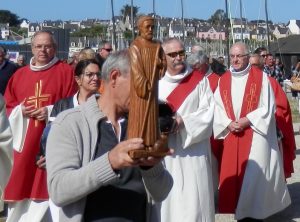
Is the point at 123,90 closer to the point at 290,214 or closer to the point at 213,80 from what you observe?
the point at 213,80

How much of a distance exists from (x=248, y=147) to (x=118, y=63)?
493cm

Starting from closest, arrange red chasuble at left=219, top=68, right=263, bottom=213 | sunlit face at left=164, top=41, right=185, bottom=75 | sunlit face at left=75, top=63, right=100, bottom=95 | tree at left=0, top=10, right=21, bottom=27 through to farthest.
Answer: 1. sunlit face at left=75, top=63, right=100, bottom=95
2. sunlit face at left=164, top=41, right=185, bottom=75
3. red chasuble at left=219, top=68, right=263, bottom=213
4. tree at left=0, top=10, right=21, bottom=27

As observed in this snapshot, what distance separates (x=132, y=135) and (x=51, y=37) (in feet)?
14.2

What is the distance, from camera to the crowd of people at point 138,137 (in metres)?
2.98

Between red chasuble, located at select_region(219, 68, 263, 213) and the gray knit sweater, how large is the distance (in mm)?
4716

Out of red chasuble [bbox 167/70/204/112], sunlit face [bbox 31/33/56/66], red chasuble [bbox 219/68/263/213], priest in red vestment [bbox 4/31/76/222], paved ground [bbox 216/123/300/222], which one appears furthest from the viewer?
paved ground [bbox 216/123/300/222]

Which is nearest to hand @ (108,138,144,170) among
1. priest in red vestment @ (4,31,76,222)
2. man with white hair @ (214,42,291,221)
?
priest in red vestment @ (4,31,76,222)

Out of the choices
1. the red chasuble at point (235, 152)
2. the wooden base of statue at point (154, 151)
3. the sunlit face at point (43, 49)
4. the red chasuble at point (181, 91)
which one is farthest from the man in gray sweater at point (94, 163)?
the red chasuble at point (235, 152)

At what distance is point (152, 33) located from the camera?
280 cm

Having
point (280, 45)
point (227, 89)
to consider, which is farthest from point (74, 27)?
point (227, 89)

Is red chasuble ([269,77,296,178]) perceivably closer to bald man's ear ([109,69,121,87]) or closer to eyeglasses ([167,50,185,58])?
eyeglasses ([167,50,185,58])

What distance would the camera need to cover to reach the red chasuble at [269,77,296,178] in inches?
339

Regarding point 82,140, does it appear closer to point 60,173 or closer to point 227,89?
point 60,173

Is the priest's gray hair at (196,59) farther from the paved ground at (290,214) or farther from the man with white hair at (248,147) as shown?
the paved ground at (290,214)
